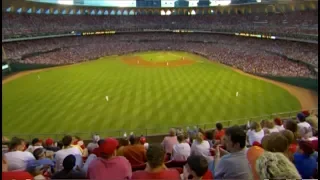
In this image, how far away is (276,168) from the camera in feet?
12.5

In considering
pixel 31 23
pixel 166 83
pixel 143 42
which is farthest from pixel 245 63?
pixel 31 23

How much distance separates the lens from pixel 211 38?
2992 inches

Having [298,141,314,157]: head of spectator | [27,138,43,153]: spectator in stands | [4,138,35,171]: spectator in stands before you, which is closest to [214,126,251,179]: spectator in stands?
[298,141,314,157]: head of spectator

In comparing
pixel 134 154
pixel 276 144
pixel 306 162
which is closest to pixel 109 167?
pixel 134 154

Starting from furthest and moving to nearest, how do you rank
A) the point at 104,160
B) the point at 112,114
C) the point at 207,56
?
the point at 207,56 → the point at 112,114 → the point at 104,160

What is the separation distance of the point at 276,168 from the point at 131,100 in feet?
88.3

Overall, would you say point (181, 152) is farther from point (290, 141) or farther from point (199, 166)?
point (199, 166)

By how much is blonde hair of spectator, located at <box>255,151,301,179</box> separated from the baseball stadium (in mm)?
1360

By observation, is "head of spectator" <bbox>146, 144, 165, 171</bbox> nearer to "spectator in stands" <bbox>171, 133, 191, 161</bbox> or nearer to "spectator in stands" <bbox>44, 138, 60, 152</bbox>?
"spectator in stands" <bbox>171, 133, 191, 161</bbox>

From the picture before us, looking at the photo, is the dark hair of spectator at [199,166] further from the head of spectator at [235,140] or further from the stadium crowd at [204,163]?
the head of spectator at [235,140]

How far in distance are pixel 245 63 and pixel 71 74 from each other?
28.4 m

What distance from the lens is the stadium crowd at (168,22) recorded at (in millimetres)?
57375

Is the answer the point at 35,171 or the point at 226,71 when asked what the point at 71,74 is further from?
the point at 35,171

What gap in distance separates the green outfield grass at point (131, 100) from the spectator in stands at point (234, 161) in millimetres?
14132
